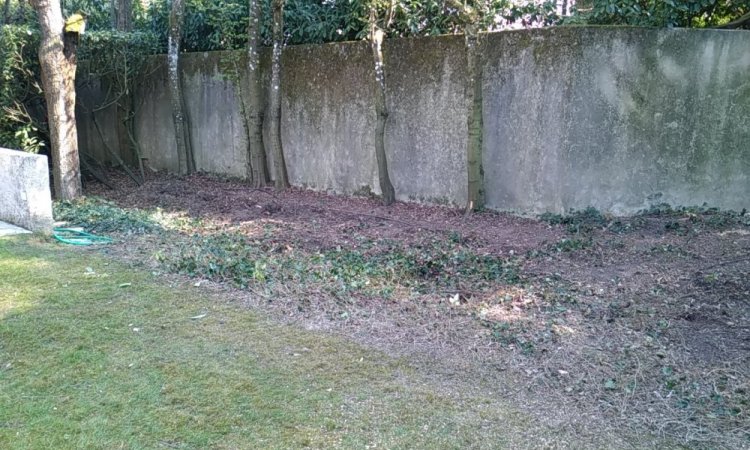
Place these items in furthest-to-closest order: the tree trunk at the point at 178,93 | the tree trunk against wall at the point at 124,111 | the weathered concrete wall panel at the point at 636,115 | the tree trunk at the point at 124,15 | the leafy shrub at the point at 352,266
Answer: the tree trunk at the point at 124,15
the tree trunk against wall at the point at 124,111
the tree trunk at the point at 178,93
the weathered concrete wall panel at the point at 636,115
the leafy shrub at the point at 352,266

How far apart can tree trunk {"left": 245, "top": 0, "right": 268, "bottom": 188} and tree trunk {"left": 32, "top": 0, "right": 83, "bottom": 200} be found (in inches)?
93.6

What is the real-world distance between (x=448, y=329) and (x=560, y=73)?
154 inches

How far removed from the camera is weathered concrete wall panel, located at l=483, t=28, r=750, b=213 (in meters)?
6.58

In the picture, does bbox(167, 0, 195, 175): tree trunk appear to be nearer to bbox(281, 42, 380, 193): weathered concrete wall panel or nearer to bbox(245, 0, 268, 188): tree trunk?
bbox(245, 0, 268, 188): tree trunk

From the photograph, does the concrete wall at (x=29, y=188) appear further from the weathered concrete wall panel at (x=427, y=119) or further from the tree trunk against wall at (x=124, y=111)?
the tree trunk against wall at (x=124, y=111)

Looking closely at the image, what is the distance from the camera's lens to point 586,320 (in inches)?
159

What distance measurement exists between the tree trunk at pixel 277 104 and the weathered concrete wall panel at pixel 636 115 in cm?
354

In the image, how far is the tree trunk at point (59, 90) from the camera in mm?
7562

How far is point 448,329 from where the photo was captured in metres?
3.94

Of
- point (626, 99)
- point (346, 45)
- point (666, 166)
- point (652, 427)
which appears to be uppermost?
point (346, 45)

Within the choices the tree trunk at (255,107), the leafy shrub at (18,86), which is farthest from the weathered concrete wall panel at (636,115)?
the leafy shrub at (18,86)

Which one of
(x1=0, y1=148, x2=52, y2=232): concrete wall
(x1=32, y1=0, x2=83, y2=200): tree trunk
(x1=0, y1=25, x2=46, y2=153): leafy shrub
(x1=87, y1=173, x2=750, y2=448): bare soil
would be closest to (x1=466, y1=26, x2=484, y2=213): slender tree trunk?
(x1=87, y1=173, x2=750, y2=448): bare soil

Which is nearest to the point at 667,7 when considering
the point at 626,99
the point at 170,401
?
the point at 626,99

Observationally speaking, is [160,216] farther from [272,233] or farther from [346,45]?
[346,45]
